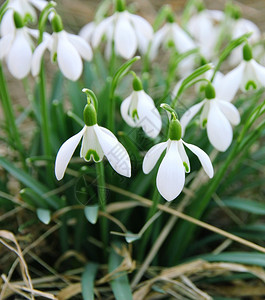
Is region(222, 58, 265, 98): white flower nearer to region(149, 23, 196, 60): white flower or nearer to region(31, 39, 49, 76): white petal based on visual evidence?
region(149, 23, 196, 60): white flower

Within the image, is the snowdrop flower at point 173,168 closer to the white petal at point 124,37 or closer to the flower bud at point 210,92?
the flower bud at point 210,92

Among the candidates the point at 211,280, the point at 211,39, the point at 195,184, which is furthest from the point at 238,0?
the point at 211,280

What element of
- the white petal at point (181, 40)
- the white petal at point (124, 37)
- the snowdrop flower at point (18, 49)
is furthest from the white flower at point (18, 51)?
the white petal at point (181, 40)

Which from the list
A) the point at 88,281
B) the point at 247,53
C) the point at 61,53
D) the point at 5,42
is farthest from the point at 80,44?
the point at 88,281

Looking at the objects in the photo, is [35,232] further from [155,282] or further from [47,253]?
[155,282]

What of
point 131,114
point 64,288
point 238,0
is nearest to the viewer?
point 131,114

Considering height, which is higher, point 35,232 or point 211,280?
point 35,232
